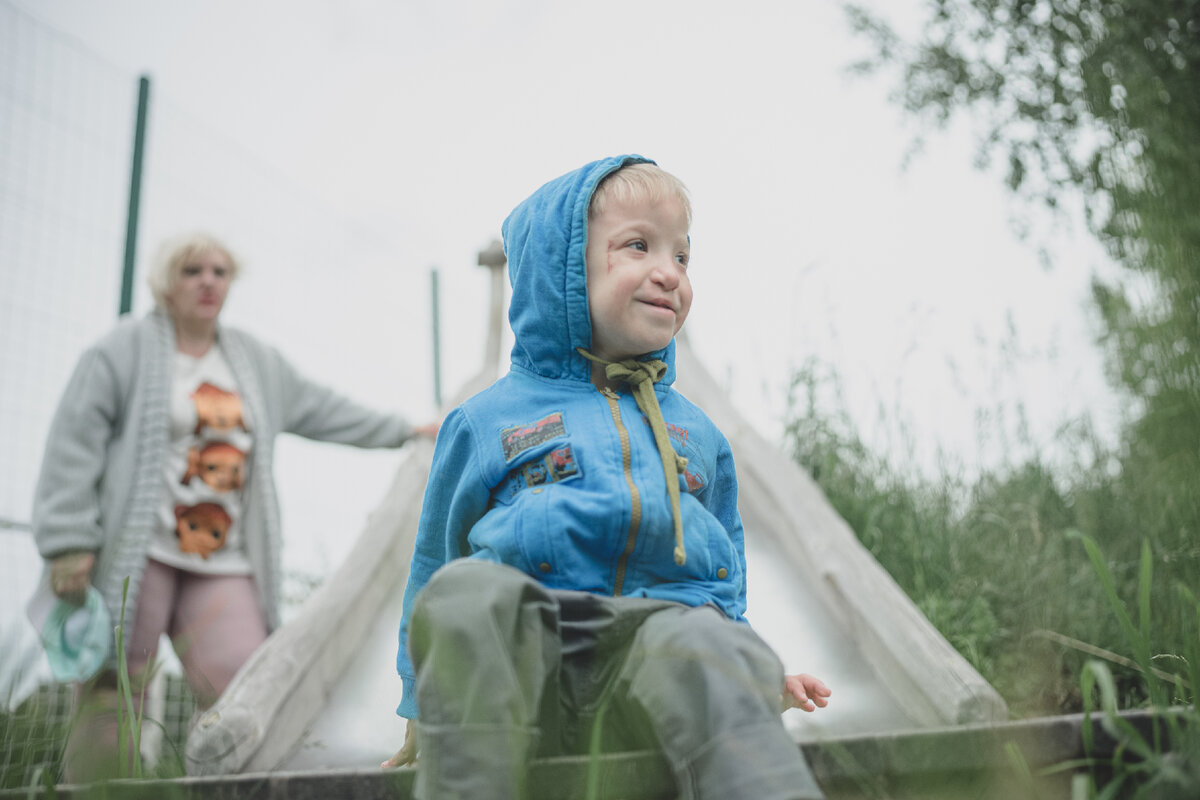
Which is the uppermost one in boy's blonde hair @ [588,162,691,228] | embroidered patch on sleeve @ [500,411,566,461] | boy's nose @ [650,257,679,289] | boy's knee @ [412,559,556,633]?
boy's blonde hair @ [588,162,691,228]

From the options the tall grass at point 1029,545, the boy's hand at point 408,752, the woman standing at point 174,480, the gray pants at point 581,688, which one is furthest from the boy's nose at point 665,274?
the woman standing at point 174,480

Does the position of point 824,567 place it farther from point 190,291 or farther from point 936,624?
point 190,291

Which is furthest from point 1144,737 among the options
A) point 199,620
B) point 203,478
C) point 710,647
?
point 203,478

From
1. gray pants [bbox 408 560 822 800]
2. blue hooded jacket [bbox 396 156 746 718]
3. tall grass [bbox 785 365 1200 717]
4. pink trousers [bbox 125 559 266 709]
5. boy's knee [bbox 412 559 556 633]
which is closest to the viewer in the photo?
gray pants [bbox 408 560 822 800]

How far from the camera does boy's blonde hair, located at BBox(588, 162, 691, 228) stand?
1.59m

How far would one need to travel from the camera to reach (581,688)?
4.22 feet

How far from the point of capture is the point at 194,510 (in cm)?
311

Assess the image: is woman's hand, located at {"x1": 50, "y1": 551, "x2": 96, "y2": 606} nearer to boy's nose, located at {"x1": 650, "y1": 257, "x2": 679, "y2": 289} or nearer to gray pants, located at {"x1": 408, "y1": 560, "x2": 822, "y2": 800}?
gray pants, located at {"x1": 408, "y1": 560, "x2": 822, "y2": 800}

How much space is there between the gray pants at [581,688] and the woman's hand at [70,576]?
205 centimetres

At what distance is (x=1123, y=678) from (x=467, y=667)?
2.13 meters

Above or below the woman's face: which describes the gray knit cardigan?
below

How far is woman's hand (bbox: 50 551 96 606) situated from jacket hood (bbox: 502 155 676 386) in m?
1.91

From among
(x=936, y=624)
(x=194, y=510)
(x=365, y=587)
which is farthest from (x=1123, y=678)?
(x=194, y=510)

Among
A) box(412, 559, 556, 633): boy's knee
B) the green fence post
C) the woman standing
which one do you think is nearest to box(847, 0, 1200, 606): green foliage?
box(412, 559, 556, 633): boy's knee
